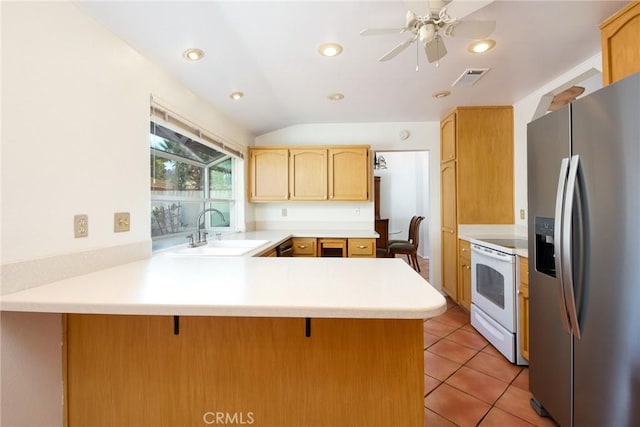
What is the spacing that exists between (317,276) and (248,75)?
1.78 meters

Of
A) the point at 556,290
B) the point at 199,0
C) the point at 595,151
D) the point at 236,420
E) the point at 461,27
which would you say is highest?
the point at 199,0

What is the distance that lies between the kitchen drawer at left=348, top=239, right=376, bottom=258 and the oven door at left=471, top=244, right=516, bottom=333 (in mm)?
1011

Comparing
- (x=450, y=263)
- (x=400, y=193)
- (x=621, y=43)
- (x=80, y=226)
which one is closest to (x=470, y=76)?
(x=621, y=43)

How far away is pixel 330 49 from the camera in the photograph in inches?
76.1

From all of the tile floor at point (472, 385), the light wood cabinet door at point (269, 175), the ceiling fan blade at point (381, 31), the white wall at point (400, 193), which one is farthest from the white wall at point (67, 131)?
the white wall at point (400, 193)

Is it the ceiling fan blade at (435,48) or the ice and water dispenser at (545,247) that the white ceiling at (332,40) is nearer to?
the ceiling fan blade at (435,48)

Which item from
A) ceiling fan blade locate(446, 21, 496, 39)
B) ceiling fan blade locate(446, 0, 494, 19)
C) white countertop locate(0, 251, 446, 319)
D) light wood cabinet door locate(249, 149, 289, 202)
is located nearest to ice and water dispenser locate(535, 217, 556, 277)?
white countertop locate(0, 251, 446, 319)

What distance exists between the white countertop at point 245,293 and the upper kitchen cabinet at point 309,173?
7.28 feet

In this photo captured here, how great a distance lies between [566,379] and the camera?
138 cm

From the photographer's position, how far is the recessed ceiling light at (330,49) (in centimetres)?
189

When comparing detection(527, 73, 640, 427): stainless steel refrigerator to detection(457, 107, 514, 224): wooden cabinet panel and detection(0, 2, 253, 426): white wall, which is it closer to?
detection(457, 107, 514, 224): wooden cabinet panel

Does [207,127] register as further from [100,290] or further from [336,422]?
[336,422]

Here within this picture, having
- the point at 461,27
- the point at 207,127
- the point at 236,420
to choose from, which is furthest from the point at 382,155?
the point at 236,420

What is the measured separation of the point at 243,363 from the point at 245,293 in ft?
1.35
